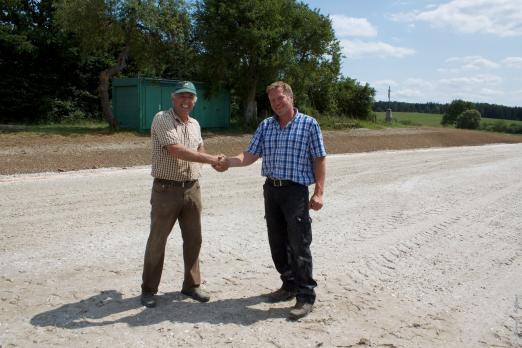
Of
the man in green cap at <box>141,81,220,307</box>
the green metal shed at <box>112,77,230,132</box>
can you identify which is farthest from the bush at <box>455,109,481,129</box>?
the man in green cap at <box>141,81,220,307</box>

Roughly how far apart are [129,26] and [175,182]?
16954mm

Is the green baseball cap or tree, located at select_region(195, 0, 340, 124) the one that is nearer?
the green baseball cap

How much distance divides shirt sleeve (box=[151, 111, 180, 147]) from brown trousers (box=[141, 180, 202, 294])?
1.38 feet

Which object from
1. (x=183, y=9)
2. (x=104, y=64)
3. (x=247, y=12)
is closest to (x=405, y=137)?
(x=247, y=12)

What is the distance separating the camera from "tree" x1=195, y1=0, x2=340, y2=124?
22.5 m

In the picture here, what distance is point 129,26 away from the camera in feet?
64.7

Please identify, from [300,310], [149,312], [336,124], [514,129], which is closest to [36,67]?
[336,124]

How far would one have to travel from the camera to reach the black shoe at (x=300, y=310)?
169 inches

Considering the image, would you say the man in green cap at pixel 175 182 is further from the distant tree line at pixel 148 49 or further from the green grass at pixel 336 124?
the green grass at pixel 336 124

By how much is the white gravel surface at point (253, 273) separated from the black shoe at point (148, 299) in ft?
0.20

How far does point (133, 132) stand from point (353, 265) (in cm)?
1601

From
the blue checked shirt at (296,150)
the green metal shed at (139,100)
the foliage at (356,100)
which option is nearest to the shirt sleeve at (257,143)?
the blue checked shirt at (296,150)

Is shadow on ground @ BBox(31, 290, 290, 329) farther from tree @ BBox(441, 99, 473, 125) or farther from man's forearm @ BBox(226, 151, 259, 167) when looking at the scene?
tree @ BBox(441, 99, 473, 125)

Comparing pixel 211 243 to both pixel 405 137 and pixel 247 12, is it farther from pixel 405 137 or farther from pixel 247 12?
pixel 405 137
